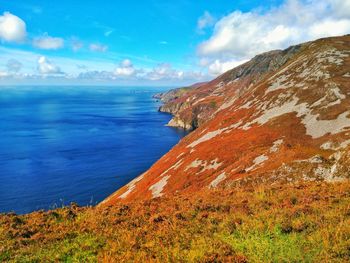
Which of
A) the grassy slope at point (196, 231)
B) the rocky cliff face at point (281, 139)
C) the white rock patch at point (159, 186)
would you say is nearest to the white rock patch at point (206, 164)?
the rocky cliff face at point (281, 139)

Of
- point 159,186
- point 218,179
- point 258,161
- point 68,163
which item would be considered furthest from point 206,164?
point 68,163

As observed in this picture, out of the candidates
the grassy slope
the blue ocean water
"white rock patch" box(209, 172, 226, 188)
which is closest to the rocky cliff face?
"white rock patch" box(209, 172, 226, 188)

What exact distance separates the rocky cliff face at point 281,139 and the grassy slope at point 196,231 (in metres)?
14.0

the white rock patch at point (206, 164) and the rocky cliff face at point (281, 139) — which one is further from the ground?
the rocky cliff face at point (281, 139)

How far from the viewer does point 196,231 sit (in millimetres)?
14281

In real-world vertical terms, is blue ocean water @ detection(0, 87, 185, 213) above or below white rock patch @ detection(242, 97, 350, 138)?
below

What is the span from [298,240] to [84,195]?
298 ft

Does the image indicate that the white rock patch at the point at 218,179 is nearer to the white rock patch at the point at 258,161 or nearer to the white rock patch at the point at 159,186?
the white rock patch at the point at 258,161

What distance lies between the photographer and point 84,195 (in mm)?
95438

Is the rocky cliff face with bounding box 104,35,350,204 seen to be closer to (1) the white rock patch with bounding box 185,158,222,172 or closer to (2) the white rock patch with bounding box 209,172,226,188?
(1) the white rock patch with bounding box 185,158,222,172

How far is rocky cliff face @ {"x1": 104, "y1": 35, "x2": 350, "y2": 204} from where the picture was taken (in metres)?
36.7

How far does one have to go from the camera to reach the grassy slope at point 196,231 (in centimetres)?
1157

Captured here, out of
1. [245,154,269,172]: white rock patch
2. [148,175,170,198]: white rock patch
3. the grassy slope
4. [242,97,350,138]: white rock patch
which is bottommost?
[148,175,170,198]: white rock patch

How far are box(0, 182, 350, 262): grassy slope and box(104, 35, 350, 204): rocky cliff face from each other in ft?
45.8
